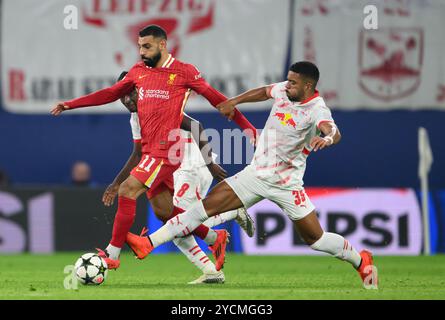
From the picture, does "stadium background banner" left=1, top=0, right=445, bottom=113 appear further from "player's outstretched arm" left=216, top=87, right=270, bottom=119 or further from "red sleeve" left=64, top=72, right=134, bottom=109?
"player's outstretched arm" left=216, top=87, right=270, bottom=119

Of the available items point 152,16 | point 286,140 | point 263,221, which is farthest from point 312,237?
point 152,16

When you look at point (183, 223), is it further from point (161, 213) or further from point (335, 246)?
point (335, 246)

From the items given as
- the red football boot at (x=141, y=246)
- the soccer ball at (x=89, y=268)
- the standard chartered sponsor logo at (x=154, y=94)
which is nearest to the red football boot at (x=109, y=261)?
the soccer ball at (x=89, y=268)

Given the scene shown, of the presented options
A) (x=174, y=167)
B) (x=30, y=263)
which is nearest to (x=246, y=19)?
(x=30, y=263)

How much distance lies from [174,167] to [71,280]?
1.37m

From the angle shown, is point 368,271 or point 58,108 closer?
point 368,271

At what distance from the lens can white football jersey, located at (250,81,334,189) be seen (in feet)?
30.7

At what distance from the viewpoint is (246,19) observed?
61.1 ft

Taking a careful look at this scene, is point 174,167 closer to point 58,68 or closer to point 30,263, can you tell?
point 30,263

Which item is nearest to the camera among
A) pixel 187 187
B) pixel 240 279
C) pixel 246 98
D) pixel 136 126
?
pixel 246 98

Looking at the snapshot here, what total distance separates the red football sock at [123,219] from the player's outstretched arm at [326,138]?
1817 millimetres

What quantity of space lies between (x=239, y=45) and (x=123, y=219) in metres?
9.54

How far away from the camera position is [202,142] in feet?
35.3

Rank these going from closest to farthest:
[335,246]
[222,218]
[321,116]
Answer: [321,116] < [335,246] < [222,218]
